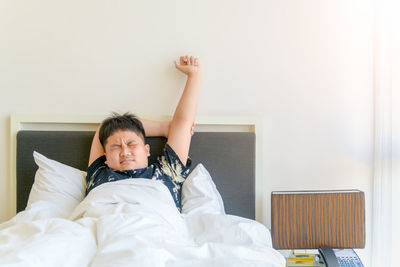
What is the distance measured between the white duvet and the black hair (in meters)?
0.31

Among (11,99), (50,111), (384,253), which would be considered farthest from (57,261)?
(384,253)

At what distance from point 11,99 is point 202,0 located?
3.74 feet

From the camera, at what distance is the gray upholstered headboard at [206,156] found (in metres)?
1.80

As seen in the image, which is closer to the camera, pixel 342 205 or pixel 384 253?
pixel 342 205

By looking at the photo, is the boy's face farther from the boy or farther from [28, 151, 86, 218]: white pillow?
[28, 151, 86, 218]: white pillow

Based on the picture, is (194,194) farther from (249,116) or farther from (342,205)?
(342,205)

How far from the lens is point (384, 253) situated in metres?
1.78

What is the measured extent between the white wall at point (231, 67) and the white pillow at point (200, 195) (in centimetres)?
35

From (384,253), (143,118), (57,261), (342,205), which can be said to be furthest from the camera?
(143,118)

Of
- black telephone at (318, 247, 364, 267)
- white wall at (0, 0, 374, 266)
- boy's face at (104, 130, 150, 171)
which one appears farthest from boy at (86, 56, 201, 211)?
black telephone at (318, 247, 364, 267)

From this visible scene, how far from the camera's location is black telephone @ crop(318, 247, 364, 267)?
1510 millimetres

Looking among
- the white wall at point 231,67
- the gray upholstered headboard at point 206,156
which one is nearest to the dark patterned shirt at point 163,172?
the gray upholstered headboard at point 206,156

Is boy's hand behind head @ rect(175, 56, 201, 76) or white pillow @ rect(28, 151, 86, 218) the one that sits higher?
boy's hand behind head @ rect(175, 56, 201, 76)

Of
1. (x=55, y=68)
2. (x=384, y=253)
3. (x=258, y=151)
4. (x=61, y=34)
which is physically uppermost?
(x=61, y=34)
